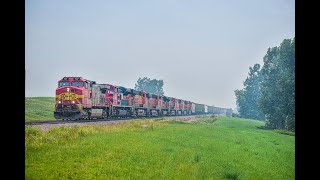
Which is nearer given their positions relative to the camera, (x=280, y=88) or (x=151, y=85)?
(x=280, y=88)

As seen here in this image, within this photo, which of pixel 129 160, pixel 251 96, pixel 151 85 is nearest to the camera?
pixel 129 160

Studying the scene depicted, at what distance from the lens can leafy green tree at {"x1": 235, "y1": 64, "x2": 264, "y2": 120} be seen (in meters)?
67.1

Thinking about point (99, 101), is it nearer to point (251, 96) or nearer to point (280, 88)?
point (280, 88)

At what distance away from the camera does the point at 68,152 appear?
10820 mm

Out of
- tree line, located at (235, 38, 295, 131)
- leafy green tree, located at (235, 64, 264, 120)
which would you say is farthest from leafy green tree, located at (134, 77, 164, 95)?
tree line, located at (235, 38, 295, 131)

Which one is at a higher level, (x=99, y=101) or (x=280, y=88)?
(x=280, y=88)

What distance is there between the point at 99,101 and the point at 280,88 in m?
24.1

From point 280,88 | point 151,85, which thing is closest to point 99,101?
point 280,88

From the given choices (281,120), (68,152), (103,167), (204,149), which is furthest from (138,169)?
(281,120)

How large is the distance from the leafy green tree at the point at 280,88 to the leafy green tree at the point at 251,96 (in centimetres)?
1818

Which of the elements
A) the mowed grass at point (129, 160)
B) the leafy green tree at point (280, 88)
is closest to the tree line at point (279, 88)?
the leafy green tree at point (280, 88)

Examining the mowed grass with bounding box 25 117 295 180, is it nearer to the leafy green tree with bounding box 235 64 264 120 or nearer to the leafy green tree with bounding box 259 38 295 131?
the leafy green tree with bounding box 259 38 295 131

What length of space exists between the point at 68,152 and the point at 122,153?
2024 millimetres

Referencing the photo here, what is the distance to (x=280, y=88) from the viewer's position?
39250 millimetres
